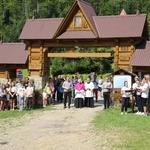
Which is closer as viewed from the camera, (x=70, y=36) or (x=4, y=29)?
(x=70, y=36)

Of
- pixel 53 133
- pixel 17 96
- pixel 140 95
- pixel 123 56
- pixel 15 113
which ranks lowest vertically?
pixel 53 133

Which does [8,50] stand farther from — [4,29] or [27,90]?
[4,29]

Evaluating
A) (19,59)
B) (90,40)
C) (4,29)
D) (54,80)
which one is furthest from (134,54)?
(4,29)

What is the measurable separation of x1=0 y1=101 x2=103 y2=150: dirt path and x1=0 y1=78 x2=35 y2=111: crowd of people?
5.96ft

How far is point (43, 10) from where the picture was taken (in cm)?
8319

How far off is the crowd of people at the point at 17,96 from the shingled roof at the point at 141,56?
5806 mm

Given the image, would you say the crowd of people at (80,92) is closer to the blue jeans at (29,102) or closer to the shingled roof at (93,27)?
the blue jeans at (29,102)

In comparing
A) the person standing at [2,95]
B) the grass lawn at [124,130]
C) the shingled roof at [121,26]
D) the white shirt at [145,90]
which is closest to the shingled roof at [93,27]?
the shingled roof at [121,26]

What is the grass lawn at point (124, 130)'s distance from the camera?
10.1 metres

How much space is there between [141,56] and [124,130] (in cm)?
789

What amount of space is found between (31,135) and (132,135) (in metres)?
3.45

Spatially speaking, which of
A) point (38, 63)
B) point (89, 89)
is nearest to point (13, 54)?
point (38, 63)

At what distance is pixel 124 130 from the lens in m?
12.0

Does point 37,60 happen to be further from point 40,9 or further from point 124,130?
point 40,9
